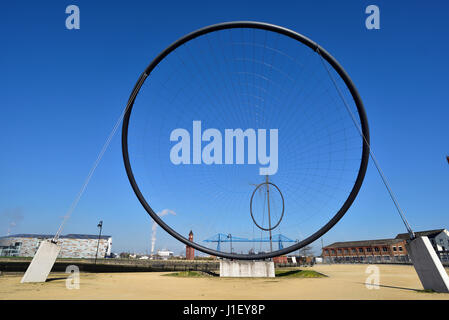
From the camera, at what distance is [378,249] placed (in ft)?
315

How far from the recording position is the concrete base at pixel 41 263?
1720 centimetres

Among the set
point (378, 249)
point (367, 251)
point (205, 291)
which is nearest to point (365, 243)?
point (367, 251)

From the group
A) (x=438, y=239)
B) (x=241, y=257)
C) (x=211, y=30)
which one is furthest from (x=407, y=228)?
(x=438, y=239)

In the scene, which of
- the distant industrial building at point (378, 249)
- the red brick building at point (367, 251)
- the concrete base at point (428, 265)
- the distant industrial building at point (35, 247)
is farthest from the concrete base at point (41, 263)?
the distant industrial building at point (35, 247)

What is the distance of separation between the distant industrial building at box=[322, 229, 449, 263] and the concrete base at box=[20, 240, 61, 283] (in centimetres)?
9010

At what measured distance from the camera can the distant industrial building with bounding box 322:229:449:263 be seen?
82.9m

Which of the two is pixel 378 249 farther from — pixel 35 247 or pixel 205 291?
pixel 35 247

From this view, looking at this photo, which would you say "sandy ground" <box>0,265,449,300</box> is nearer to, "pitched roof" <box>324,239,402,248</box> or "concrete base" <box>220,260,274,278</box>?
"concrete base" <box>220,260,274,278</box>

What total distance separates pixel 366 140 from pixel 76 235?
160m

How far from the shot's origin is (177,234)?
16.3 meters

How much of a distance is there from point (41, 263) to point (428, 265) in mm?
24064

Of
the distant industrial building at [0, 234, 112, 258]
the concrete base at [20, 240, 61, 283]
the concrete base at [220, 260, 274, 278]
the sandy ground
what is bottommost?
the distant industrial building at [0, 234, 112, 258]

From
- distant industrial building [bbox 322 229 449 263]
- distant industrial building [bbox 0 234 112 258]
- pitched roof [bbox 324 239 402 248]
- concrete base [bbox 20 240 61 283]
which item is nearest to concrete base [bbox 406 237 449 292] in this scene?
concrete base [bbox 20 240 61 283]
